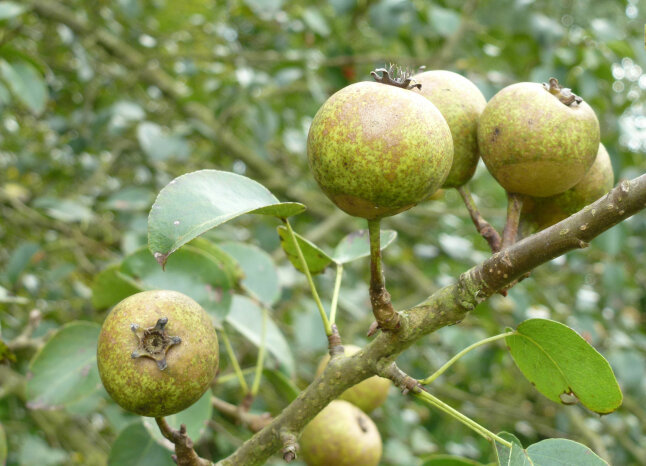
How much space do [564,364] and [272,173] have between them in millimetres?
2462

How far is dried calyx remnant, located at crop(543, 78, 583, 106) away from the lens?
1.03 metres

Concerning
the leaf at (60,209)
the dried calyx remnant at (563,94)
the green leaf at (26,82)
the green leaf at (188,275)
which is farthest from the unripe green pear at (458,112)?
the green leaf at (26,82)

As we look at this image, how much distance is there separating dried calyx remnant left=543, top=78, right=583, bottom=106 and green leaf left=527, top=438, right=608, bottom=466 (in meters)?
0.53

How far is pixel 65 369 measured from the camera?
1.33 meters

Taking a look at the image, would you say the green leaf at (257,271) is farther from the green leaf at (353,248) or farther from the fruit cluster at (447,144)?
the fruit cluster at (447,144)

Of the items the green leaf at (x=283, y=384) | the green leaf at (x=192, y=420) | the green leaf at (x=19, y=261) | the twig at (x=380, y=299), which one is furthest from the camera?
the green leaf at (x=19, y=261)

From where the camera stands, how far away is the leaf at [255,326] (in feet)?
5.21

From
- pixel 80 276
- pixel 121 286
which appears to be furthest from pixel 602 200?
pixel 80 276

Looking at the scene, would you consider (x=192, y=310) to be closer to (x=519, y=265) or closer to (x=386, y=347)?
(x=386, y=347)

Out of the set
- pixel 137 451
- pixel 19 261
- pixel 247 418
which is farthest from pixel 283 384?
pixel 19 261

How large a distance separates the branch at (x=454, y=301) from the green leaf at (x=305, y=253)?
27 centimetres

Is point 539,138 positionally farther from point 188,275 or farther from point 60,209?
point 60,209

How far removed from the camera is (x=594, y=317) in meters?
3.19

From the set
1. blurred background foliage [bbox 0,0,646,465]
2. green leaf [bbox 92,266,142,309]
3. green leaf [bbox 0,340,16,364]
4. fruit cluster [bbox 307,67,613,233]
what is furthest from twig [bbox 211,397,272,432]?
blurred background foliage [bbox 0,0,646,465]
